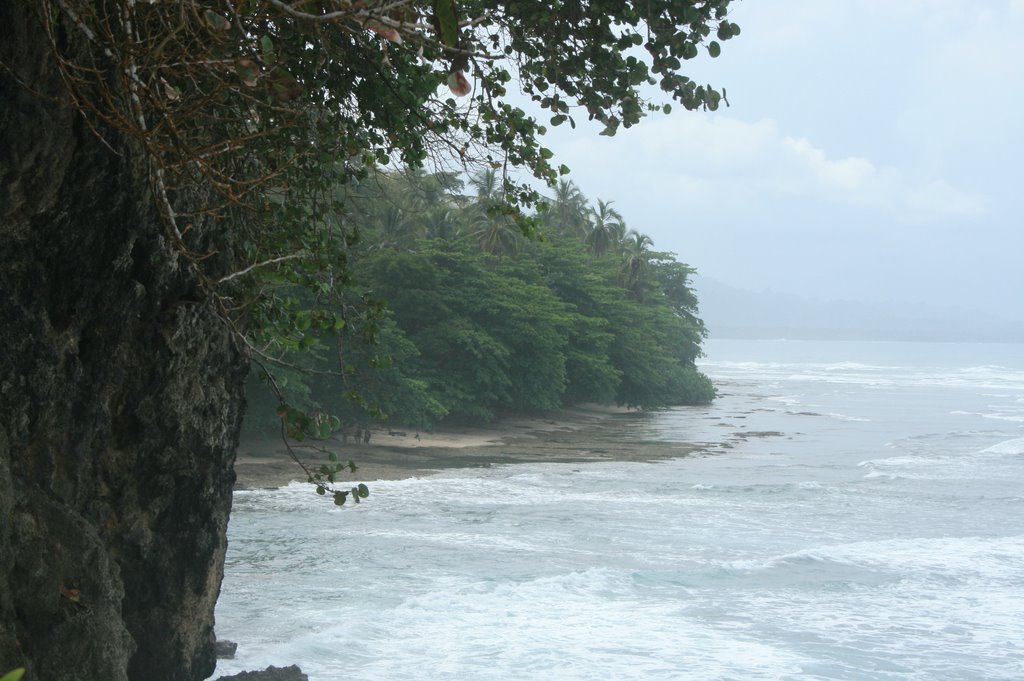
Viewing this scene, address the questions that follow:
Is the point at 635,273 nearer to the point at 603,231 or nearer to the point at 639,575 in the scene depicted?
the point at 603,231

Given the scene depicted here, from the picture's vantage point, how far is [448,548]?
14.7 metres

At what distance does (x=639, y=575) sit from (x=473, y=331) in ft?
60.4

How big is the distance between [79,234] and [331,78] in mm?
1553

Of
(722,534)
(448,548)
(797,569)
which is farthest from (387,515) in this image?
(797,569)

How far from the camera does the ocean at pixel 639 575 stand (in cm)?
993

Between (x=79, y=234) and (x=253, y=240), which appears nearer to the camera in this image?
(x=79, y=234)

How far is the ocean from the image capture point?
993cm

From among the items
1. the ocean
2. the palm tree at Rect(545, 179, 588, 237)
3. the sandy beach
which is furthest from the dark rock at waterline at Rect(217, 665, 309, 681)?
the palm tree at Rect(545, 179, 588, 237)

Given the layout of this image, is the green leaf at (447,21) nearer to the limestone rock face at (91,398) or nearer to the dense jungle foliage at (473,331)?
the limestone rock face at (91,398)

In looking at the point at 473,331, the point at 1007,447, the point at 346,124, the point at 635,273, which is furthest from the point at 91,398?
the point at 635,273

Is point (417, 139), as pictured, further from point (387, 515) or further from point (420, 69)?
point (387, 515)

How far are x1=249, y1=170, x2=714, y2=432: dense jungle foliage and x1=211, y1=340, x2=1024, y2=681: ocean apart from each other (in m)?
4.12

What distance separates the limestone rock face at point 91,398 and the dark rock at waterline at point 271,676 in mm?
895

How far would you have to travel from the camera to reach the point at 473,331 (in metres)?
31.2
